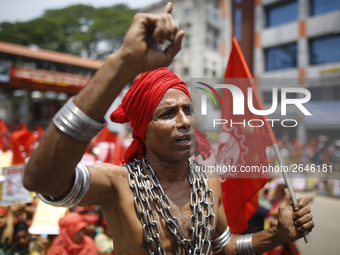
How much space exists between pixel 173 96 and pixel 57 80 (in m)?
21.2

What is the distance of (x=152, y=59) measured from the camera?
1.02 meters

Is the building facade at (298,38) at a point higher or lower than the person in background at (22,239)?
higher

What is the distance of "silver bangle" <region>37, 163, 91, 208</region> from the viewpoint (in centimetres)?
109

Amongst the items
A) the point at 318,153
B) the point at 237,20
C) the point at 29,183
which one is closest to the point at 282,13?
the point at 237,20

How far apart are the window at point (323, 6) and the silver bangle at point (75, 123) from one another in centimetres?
2118

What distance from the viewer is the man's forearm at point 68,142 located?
3.17ft

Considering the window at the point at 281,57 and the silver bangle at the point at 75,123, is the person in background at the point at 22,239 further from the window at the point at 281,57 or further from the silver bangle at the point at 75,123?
the window at the point at 281,57

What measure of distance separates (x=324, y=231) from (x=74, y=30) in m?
26.7

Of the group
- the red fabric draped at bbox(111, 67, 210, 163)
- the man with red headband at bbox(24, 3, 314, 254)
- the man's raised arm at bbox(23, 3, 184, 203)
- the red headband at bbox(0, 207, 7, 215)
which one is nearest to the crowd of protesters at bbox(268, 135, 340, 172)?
the man with red headband at bbox(24, 3, 314, 254)

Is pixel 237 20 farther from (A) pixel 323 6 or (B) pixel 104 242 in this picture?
(A) pixel 323 6

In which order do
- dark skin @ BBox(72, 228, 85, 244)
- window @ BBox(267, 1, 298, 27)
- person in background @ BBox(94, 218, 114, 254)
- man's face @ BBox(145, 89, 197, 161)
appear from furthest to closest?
window @ BBox(267, 1, 298, 27), person in background @ BBox(94, 218, 114, 254), dark skin @ BBox(72, 228, 85, 244), man's face @ BBox(145, 89, 197, 161)

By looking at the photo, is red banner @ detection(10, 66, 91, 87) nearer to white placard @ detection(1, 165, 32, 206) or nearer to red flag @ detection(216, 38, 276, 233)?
white placard @ detection(1, 165, 32, 206)

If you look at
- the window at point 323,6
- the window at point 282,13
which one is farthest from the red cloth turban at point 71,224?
the window at point 282,13

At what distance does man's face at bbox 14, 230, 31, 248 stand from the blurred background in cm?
51
